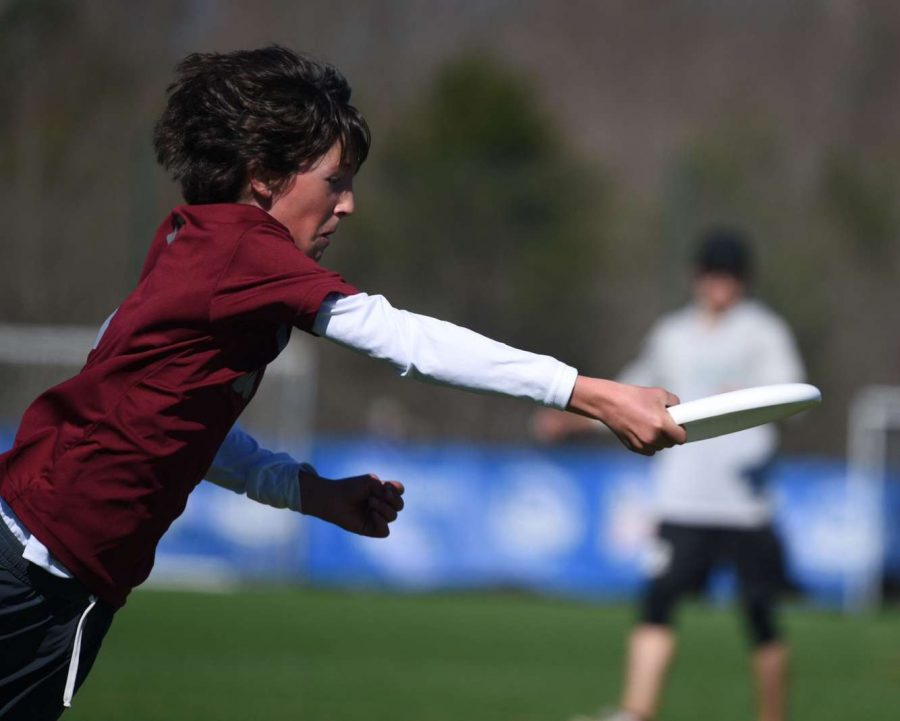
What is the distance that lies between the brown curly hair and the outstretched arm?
0.40 m

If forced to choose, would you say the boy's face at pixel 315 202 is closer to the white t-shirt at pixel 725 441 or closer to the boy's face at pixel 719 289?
the white t-shirt at pixel 725 441

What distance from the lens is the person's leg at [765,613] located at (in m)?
6.24

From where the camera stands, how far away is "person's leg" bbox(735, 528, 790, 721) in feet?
20.5

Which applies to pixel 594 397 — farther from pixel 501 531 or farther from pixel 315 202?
pixel 501 531

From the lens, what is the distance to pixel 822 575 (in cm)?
1327

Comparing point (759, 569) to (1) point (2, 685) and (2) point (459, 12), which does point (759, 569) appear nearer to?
(1) point (2, 685)

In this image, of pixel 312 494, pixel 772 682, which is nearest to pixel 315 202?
pixel 312 494

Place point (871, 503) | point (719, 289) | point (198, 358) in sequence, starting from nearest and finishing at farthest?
1. point (198, 358)
2. point (719, 289)
3. point (871, 503)

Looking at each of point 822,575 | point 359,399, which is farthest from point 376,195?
point 822,575

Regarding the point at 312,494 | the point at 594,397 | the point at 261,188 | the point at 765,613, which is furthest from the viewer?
the point at 765,613

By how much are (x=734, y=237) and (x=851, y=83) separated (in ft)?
91.7

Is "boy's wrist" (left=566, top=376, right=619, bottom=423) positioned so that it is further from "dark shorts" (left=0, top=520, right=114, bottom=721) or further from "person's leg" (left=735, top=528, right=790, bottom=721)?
"person's leg" (left=735, top=528, right=790, bottom=721)

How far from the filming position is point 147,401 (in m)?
2.85

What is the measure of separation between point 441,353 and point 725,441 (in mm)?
4149
